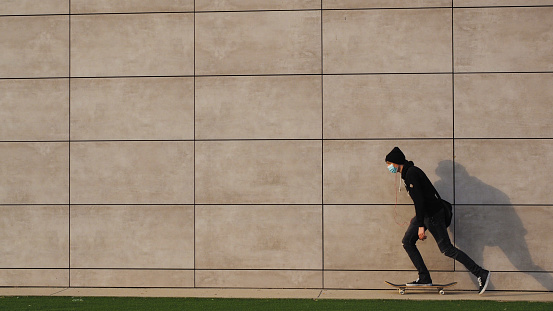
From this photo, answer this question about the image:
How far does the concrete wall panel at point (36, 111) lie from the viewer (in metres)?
11.5

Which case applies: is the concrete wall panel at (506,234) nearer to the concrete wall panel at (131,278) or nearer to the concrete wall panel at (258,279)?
the concrete wall panel at (258,279)

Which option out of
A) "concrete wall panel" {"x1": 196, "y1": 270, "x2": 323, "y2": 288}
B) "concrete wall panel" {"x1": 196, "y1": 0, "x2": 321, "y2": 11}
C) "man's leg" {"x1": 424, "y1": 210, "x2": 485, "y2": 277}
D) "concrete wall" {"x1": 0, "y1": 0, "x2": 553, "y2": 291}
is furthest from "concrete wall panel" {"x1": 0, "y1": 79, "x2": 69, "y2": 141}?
"man's leg" {"x1": 424, "y1": 210, "x2": 485, "y2": 277}

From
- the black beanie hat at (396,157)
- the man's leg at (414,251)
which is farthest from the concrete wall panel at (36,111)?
the man's leg at (414,251)

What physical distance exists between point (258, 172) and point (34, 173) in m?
3.47

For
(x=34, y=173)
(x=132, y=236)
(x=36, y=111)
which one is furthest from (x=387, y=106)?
(x=34, y=173)

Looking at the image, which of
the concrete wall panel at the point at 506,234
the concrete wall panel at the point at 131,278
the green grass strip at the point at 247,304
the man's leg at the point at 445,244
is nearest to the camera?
the green grass strip at the point at 247,304

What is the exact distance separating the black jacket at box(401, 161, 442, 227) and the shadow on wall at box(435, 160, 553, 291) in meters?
0.85

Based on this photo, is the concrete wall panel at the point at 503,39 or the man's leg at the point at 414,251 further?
the concrete wall panel at the point at 503,39

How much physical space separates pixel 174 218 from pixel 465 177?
438cm

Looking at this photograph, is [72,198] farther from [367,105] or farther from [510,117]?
[510,117]

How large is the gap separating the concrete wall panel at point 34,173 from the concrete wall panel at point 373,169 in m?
4.04

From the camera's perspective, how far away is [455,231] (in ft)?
36.1

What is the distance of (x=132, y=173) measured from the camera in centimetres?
1138

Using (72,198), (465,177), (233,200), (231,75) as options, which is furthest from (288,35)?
(72,198)
